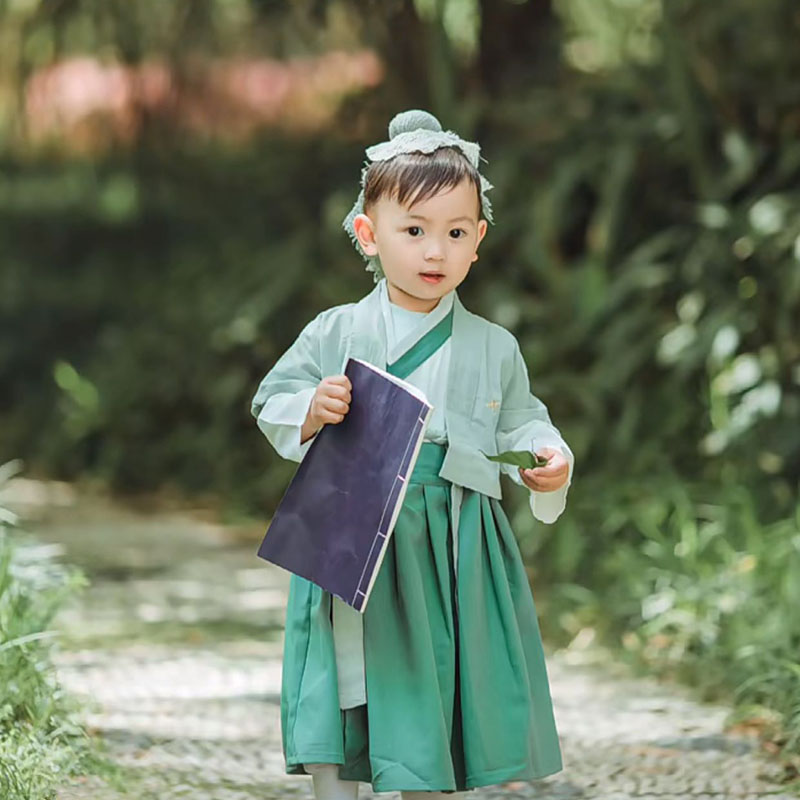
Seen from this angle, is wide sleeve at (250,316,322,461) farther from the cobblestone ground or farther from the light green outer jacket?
the cobblestone ground

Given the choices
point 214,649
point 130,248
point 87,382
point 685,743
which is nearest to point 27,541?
point 214,649

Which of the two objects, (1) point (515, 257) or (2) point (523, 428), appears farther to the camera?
(1) point (515, 257)

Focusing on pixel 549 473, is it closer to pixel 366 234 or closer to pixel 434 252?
pixel 434 252

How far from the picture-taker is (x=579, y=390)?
6.33 metres

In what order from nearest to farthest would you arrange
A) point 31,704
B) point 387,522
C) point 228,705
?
point 387,522 < point 31,704 < point 228,705

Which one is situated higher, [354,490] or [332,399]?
[332,399]

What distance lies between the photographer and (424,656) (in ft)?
9.87

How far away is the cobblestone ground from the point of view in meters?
3.87

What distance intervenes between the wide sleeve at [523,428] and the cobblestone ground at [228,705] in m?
0.94

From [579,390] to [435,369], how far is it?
328 cm

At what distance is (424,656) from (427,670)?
3 centimetres

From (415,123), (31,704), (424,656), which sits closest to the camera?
(424,656)

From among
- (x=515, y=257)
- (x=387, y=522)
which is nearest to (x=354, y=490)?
(x=387, y=522)

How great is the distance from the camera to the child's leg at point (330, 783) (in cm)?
305
